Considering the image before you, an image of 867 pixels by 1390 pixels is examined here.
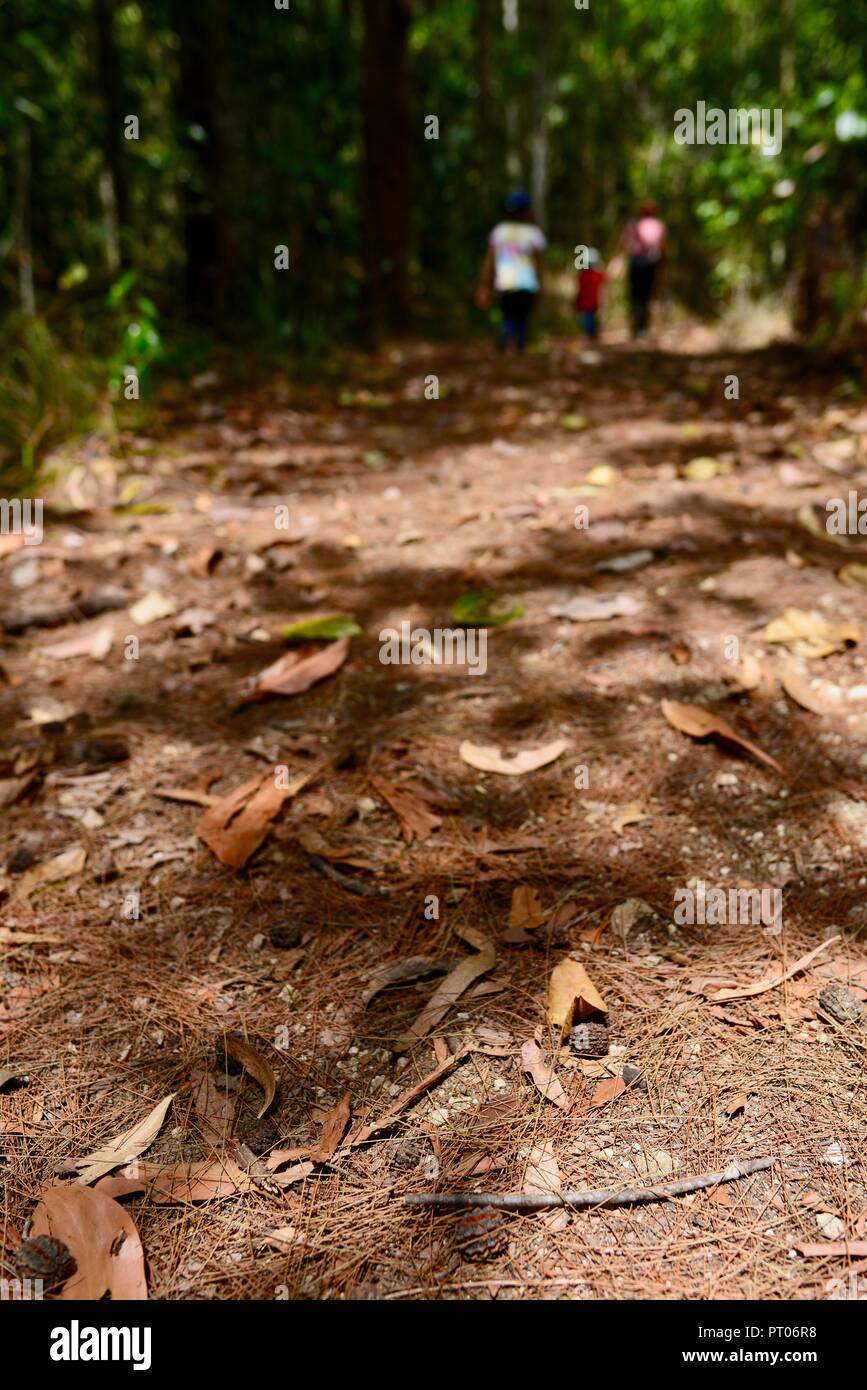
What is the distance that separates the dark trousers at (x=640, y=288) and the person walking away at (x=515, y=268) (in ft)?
5.76

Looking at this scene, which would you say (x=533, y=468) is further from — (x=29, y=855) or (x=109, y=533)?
(x=29, y=855)

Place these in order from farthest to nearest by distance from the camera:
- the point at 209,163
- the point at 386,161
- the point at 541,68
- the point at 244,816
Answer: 1. the point at 541,68
2. the point at 386,161
3. the point at 209,163
4. the point at 244,816

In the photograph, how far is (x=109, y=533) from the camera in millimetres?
3764

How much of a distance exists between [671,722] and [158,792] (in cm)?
119

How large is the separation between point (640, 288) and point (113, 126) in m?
6.21

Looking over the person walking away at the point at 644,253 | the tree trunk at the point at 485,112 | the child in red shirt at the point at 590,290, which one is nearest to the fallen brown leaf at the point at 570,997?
the child in red shirt at the point at 590,290

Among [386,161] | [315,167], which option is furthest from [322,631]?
[386,161]

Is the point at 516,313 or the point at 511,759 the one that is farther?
the point at 516,313

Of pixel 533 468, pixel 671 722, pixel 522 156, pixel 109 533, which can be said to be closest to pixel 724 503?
pixel 533 468

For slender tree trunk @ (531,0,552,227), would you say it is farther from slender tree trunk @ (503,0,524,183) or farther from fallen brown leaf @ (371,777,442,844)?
fallen brown leaf @ (371,777,442,844)

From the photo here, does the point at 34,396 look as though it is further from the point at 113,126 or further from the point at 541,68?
the point at 541,68

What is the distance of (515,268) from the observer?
8172mm

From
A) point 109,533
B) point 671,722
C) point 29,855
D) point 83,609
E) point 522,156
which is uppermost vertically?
point 522,156

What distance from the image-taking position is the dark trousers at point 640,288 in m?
9.82
